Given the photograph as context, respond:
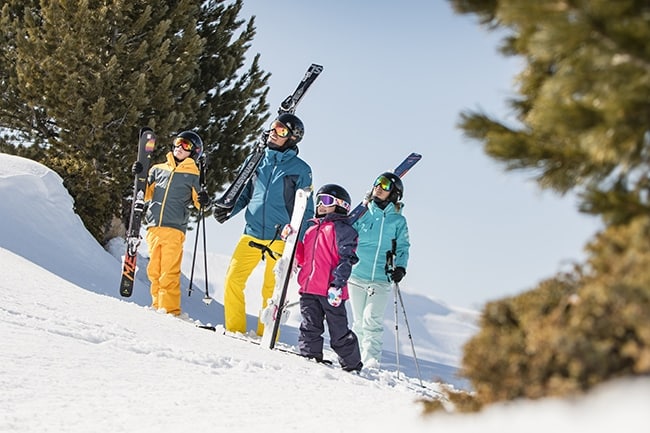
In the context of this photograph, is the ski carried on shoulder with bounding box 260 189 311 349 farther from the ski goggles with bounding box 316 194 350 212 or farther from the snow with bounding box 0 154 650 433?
the snow with bounding box 0 154 650 433

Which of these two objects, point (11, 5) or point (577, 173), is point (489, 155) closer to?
point (577, 173)

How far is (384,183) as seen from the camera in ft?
26.2

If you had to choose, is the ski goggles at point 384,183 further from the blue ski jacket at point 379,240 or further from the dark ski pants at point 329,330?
the dark ski pants at point 329,330

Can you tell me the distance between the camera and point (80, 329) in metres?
5.25

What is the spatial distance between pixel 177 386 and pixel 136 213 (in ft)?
15.3

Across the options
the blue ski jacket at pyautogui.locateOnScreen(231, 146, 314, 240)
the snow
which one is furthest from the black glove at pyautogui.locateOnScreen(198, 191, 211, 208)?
the snow

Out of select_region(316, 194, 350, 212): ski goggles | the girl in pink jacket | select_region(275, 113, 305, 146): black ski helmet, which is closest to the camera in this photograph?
the girl in pink jacket

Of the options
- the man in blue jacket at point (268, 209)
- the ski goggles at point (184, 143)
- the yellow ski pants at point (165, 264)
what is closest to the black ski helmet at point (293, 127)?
the man in blue jacket at point (268, 209)

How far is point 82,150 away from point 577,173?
12.5 metres

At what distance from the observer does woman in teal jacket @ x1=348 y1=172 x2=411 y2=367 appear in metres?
7.43

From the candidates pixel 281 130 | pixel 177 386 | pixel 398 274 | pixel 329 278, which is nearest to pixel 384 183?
pixel 398 274

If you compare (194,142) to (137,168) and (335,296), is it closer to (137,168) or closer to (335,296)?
(137,168)

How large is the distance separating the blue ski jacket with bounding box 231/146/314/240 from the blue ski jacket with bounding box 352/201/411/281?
0.91 m

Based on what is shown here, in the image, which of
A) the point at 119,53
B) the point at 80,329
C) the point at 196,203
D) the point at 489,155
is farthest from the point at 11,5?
the point at 489,155
